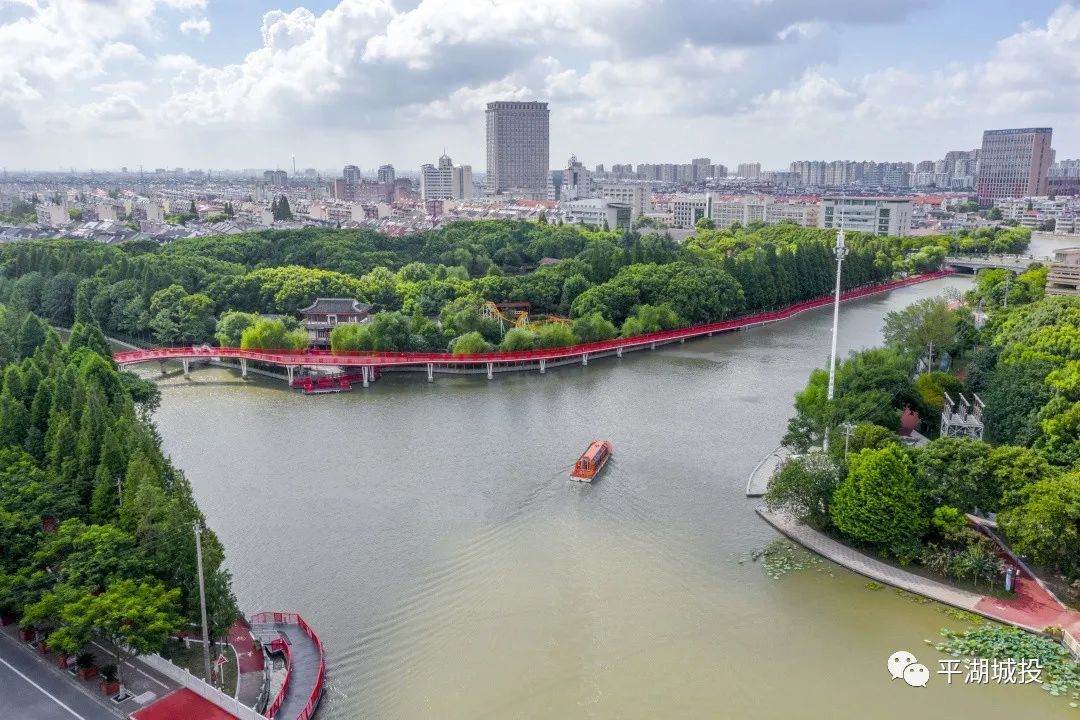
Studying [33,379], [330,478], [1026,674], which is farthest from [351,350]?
[1026,674]

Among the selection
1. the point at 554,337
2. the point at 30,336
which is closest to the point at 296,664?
the point at 30,336

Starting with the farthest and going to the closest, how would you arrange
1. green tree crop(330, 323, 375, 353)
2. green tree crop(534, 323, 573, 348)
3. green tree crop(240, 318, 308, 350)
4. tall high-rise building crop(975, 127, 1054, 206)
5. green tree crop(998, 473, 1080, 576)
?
tall high-rise building crop(975, 127, 1054, 206), green tree crop(534, 323, 573, 348), green tree crop(240, 318, 308, 350), green tree crop(330, 323, 375, 353), green tree crop(998, 473, 1080, 576)

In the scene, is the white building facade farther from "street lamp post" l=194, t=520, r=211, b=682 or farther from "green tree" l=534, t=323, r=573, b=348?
"street lamp post" l=194, t=520, r=211, b=682

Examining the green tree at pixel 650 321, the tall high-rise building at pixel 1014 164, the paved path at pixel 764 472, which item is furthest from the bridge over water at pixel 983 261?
the tall high-rise building at pixel 1014 164

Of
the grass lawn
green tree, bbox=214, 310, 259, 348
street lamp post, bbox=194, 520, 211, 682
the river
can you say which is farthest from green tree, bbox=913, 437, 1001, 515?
green tree, bbox=214, 310, 259, 348

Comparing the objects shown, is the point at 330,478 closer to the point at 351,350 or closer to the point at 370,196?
the point at 351,350
